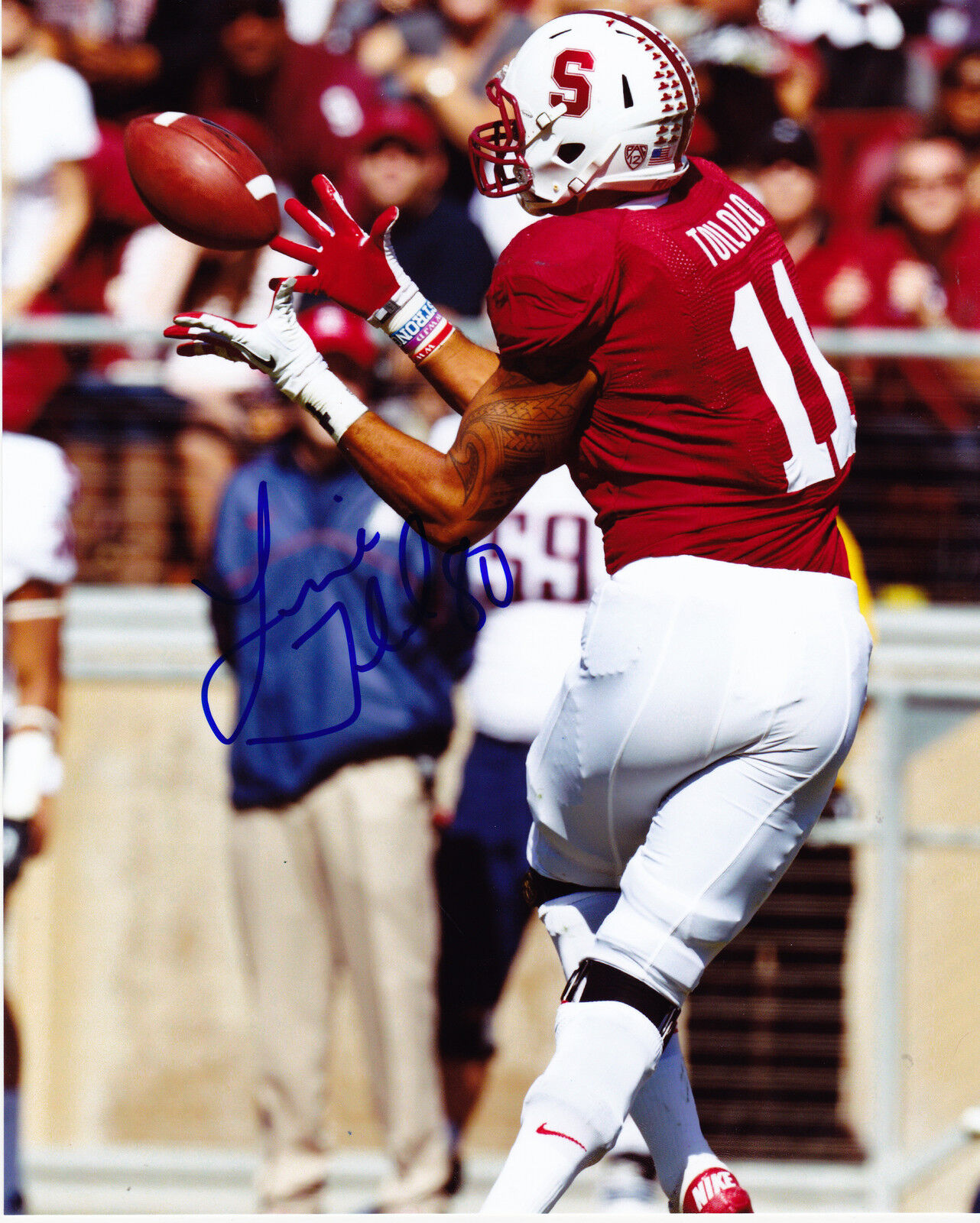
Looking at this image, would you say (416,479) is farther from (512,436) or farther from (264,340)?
(264,340)

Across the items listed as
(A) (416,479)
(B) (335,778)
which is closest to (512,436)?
(A) (416,479)

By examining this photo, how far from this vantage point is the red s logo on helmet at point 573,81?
7.52 feet

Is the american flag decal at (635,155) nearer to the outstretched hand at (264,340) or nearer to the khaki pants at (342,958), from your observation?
the outstretched hand at (264,340)

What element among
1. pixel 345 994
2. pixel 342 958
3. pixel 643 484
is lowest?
pixel 345 994

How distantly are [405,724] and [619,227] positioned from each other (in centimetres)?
222

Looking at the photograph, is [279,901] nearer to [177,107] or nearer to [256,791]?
Answer: [256,791]

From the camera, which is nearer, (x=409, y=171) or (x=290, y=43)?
(x=409, y=171)

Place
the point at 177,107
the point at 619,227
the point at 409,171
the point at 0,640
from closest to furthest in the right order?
the point at 619,227 < the point at 0,640 < the point at 409,171 < the point at 177,107

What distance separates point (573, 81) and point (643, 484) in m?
0.59

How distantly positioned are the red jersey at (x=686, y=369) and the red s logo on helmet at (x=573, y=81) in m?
0.16

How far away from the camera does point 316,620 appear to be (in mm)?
4293

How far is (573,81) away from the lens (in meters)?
2.30

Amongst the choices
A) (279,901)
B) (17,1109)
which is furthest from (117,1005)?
(279,901)

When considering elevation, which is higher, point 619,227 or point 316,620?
point 619,227
